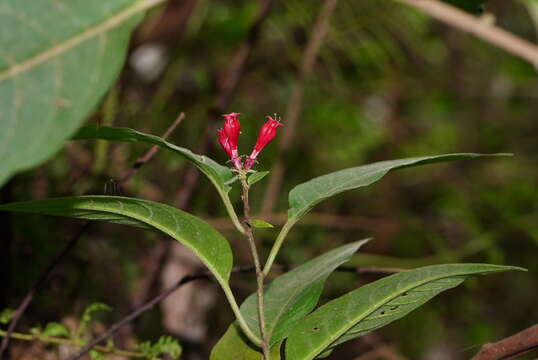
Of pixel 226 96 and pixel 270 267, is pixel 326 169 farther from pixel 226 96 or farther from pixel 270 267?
pixel 270 267

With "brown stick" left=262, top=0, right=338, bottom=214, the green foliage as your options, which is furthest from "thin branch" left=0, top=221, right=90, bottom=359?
"brown stick" left=262, top=0, right=338, bottom=214

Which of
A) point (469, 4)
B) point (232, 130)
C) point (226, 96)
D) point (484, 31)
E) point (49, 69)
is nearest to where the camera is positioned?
point (49, 69)

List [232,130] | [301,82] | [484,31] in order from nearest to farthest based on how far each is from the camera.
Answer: [232,130]
[484,31]
[301,82]

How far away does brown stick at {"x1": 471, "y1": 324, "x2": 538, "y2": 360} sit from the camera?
616mm

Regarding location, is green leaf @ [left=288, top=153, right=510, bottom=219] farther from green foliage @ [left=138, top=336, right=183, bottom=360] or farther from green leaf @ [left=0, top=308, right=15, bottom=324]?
green leaf @ [left=0, top=308, right=15, bottom=324]

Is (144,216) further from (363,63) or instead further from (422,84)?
(422,84)

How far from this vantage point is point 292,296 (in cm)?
69

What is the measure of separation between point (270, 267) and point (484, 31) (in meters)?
0.52

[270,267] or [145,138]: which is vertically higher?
[145,138]

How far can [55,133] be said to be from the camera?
463 mm

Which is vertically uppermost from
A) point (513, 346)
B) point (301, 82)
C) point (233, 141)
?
point (301, 82)

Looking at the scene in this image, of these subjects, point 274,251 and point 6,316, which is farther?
point 6,316

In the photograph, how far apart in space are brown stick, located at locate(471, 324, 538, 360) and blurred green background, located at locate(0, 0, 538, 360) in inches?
24.6

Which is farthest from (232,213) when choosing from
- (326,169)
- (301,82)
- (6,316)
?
(326,169)
